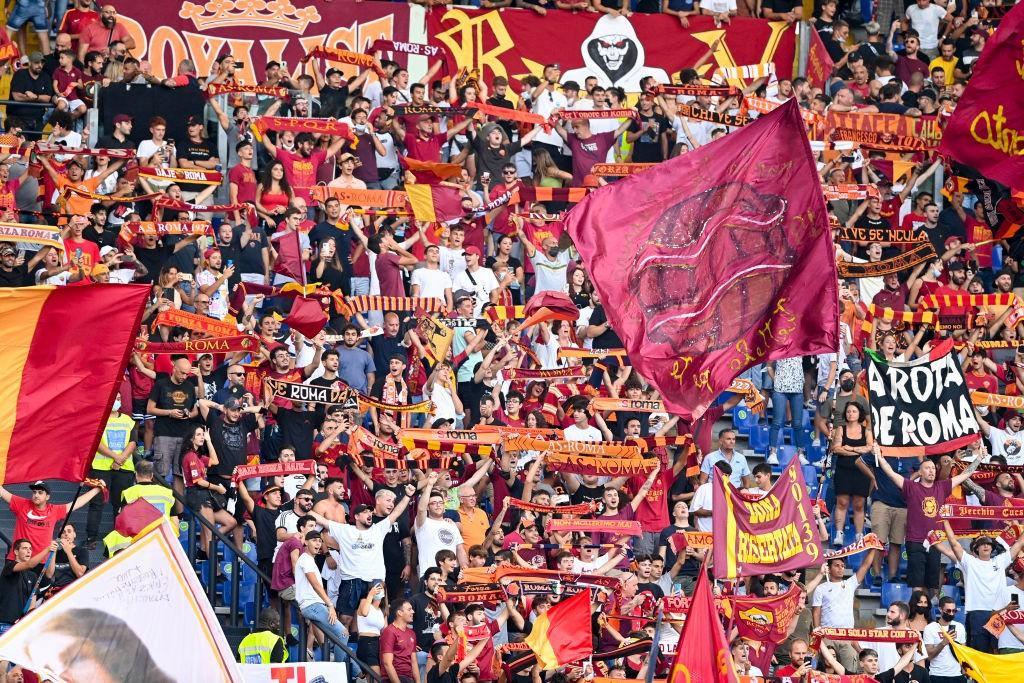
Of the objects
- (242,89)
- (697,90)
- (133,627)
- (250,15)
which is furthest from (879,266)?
(133,627)

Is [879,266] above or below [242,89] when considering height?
below

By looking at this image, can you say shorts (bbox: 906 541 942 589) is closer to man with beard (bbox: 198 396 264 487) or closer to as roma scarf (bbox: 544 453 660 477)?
as roma scarf (bbox: 544 453 660 477)

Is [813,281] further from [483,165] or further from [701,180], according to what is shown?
[483,165]

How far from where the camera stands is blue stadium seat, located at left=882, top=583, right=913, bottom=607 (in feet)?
67.8

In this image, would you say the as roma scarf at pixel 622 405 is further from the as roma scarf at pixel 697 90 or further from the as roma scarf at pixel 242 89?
the as roma scarf at pixel 242 89

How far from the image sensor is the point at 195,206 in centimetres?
2323

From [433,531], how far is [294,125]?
736 centimetres

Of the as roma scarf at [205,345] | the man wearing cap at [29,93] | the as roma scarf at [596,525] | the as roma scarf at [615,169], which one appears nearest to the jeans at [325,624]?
the as roma scarf at [596,525]

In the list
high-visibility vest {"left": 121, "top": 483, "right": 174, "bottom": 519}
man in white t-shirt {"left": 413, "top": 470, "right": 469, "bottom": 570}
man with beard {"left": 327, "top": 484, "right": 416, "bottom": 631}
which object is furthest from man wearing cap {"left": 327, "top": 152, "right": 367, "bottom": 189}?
high-visibility vest {"left": 121, "top": 483, "right": 174, "bottom": 519}

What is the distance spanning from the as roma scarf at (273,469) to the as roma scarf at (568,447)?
2344 mm

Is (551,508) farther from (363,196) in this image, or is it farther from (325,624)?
(363,196)

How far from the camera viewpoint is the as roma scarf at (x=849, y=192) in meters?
24.6

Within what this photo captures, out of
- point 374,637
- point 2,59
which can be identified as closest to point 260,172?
point 2,59

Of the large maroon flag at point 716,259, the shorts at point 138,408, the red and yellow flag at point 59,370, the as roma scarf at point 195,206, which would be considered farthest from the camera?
the as roma scarf at point 195,206
